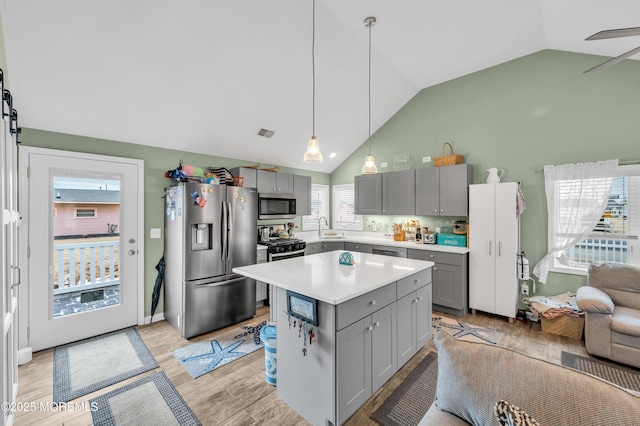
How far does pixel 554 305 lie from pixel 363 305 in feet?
9.18

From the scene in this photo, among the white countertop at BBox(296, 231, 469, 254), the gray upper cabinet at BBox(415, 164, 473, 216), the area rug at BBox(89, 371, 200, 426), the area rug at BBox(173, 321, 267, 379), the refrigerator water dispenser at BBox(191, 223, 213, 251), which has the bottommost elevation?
the area rug at BBox(89, 371, 200, 426)

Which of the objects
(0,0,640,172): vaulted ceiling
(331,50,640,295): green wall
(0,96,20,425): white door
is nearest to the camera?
(0,96,20,425): white door

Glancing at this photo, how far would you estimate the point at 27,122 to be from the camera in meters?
2.81

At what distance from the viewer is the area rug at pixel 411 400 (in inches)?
77.9

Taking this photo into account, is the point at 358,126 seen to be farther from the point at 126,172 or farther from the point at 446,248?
the point at 126,172

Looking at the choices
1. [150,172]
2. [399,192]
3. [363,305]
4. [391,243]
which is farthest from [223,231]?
[399,192]

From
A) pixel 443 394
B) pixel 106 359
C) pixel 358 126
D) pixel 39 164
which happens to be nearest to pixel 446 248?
pixel 358 126

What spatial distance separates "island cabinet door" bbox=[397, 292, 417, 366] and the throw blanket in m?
1.85

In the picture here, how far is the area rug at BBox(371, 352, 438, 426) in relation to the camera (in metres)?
1.98

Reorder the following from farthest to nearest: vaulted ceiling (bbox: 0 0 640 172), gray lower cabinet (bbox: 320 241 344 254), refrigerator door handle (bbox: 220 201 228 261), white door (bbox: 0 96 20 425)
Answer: gray lower cabinet (bbox: 320 241 344 254)
refrigerator door handle (bbox: 220 201 228 261)
vaulted ceiling (bbox: 0 0 640 172)
white door (bbox: 0 96 20 425)

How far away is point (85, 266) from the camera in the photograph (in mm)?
3207

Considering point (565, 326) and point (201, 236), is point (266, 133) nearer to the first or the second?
point (201, 236)

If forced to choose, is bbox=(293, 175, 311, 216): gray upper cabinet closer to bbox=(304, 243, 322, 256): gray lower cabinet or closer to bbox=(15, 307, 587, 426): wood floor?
bbox=(304, 243, 322, 256): gray lower cabinet

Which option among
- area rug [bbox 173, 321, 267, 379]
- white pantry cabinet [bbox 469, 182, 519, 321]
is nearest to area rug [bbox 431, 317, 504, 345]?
white pantry cabinet [bbox 469, 182, 519, 321]
